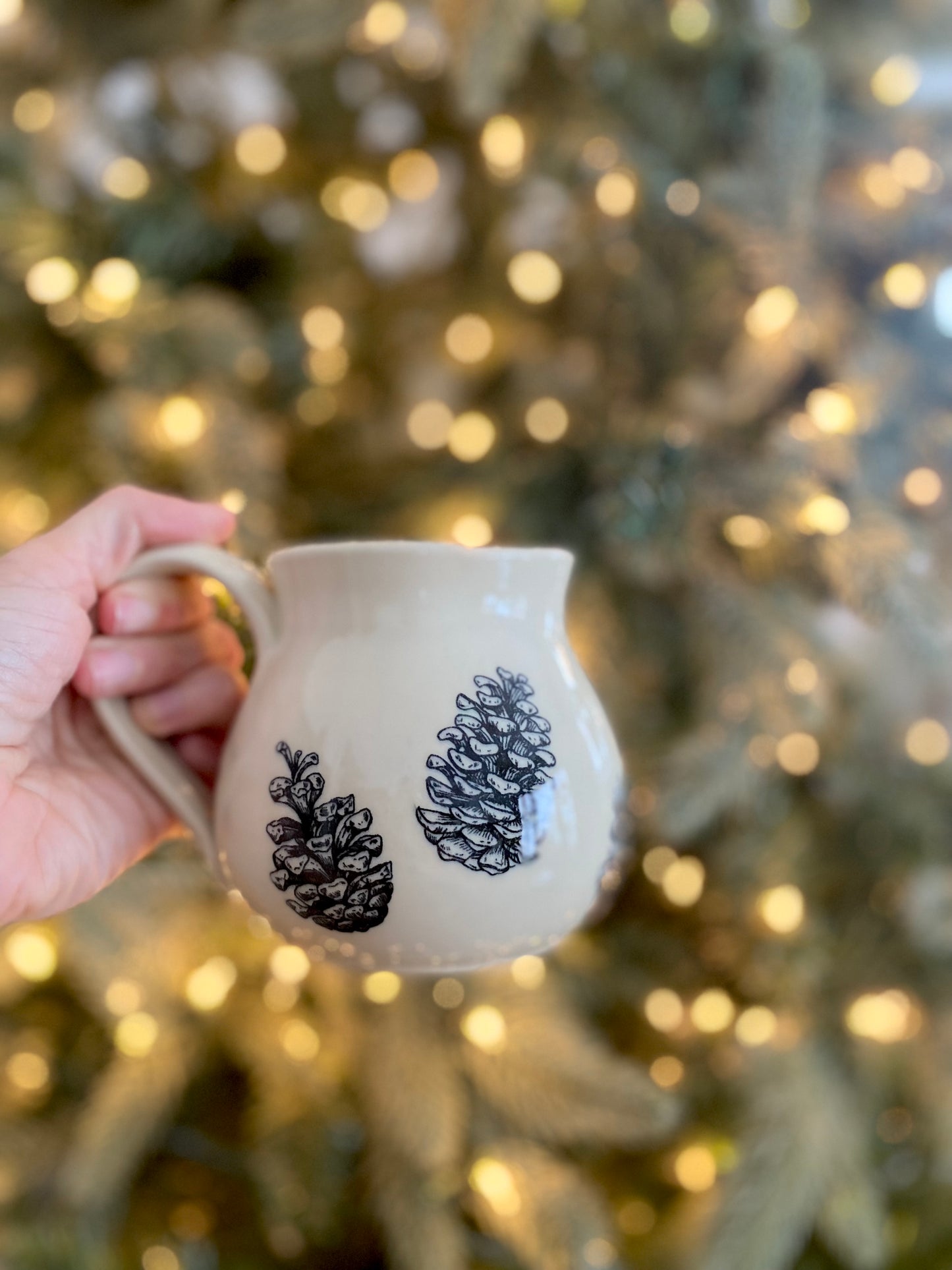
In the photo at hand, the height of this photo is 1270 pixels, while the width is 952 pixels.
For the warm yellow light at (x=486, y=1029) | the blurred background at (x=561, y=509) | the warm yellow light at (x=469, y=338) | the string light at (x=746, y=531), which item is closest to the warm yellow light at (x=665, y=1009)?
the blurred background at (x=561, y=509)

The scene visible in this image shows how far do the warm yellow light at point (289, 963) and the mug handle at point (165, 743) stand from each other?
17.2 inches

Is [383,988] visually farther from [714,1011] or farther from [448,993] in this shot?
[714,1011]

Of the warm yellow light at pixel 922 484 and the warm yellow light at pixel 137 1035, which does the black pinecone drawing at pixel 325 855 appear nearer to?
the warm yellow light at pixel 137 1035

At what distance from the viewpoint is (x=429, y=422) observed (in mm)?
1032

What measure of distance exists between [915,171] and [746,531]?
0.41m

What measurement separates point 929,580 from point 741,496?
18 centimetres

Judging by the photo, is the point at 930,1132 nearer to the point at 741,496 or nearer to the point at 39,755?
the point at 741,496

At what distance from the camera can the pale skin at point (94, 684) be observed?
478mm

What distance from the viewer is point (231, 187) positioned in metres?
1.00

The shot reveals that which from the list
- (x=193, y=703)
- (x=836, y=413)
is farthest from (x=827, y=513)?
(x=193, y=703)

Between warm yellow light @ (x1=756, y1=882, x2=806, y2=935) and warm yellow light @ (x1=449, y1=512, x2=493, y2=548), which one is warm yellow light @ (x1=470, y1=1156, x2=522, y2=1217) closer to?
warm yellow light @ (x1=756, y1=882, x2=806, y2=935)

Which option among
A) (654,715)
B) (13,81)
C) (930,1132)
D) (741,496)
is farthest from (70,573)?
(930,1132)

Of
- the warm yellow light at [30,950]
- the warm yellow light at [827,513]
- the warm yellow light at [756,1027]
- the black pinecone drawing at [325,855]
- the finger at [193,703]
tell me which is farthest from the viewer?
the warm yellow light at [756,1027]

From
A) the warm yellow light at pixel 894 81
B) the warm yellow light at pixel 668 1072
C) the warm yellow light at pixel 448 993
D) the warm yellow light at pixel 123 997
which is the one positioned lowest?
the warm yellow light at pixel 668 1072
